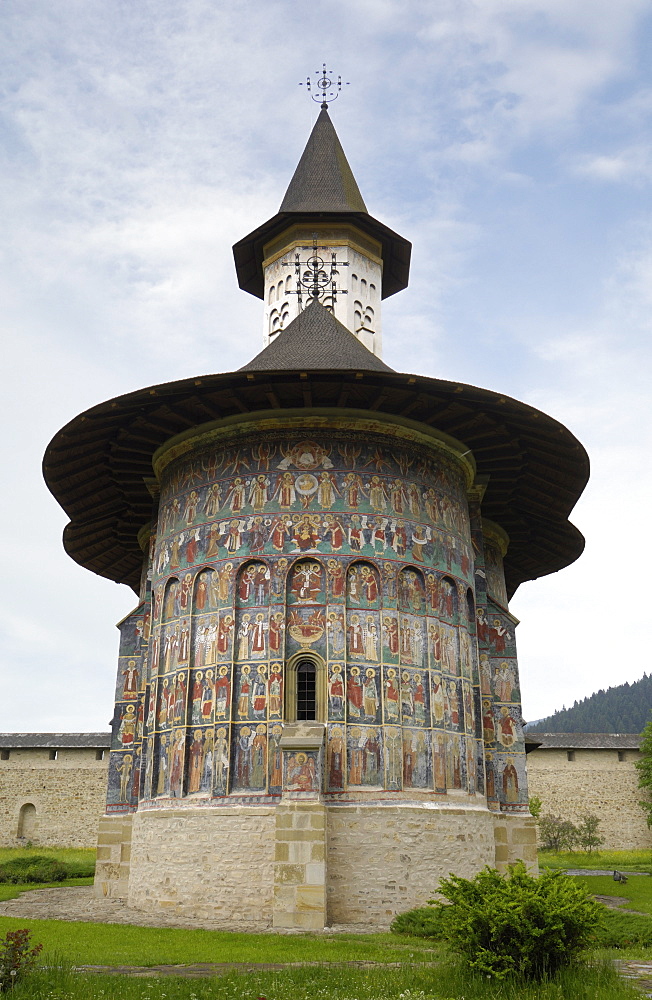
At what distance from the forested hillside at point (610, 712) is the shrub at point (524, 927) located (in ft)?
287

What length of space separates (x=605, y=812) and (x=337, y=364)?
2398cm

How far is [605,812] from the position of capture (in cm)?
3366

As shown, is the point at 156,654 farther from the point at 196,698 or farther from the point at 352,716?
the point at 352,716

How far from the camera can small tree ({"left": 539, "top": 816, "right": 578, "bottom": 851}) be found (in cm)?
3259

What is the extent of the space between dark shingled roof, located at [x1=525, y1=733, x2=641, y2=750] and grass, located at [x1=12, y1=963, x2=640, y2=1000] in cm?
2834

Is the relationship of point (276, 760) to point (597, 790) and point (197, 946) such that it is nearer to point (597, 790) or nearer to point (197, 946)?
point (197, 946)

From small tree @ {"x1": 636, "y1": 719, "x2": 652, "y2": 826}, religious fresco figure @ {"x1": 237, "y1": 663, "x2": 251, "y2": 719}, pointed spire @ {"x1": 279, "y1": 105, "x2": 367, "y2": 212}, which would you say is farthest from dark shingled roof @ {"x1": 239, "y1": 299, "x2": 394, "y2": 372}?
small tree @ {"x1": 636, "y1": 719, "x2": 652, "y2": 826}

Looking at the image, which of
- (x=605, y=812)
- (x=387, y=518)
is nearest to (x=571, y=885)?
(x=387, y=518)

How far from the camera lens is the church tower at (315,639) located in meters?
13.7

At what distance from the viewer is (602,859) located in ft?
99.7

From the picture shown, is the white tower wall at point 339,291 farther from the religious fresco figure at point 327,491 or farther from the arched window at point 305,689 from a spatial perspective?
the arched window at point 305,689

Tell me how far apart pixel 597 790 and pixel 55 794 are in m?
19.4

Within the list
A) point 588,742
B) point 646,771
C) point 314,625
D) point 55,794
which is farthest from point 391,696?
point 588,742

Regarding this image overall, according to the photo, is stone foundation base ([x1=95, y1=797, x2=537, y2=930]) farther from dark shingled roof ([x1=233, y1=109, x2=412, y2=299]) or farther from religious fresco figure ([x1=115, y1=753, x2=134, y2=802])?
dark shingled roof ([x1=233, y1=109, x2=412, y2=299])
